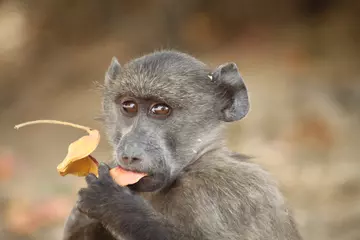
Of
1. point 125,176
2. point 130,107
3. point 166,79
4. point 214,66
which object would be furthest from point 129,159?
point 214,66

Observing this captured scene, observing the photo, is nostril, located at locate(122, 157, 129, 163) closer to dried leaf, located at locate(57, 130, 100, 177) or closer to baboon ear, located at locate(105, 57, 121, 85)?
dried leaf, located at locate(57, 130, 100, 177)

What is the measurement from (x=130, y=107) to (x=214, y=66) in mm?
4961

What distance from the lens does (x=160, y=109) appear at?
4.17m

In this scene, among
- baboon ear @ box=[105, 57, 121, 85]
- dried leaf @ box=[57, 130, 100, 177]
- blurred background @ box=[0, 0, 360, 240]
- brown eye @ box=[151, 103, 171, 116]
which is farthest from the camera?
blurred background @ box=[0, 0, 360, 240]

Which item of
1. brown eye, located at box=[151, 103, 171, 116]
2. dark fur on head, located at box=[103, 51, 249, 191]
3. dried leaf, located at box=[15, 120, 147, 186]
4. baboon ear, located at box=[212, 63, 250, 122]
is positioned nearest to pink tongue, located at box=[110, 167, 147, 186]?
dried leaf, located at box=[15, 120, 147, 186]

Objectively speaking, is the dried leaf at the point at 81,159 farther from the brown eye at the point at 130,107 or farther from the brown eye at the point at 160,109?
the brown eye at the point at 160,109

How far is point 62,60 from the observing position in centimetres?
944

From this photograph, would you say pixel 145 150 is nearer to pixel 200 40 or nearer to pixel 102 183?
pixel 102 183

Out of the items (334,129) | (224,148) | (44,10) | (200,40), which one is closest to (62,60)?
(44,10)

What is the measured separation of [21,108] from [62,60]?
32.9 inches

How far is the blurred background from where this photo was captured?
864cm

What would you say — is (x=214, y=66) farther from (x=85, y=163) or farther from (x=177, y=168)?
(x=85, y=163)

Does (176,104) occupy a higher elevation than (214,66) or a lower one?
lower

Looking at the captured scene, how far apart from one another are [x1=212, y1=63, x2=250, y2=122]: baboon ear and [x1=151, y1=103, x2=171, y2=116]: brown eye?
0.39m
